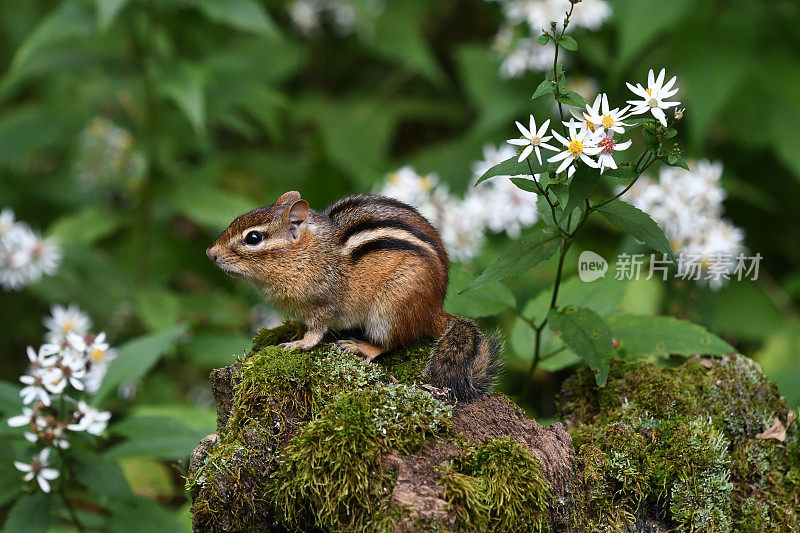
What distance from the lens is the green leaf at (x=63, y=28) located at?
15.5 feet

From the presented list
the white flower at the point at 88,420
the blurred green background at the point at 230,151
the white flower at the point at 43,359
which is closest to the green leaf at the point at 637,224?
the blurred green background at the point at 230,151

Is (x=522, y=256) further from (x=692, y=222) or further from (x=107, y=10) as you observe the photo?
(x=107, y=10)

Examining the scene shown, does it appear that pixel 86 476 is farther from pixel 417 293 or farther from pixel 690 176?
pixel 690 176

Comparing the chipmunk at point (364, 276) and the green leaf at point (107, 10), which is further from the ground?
the green leaf at point (107, 10)

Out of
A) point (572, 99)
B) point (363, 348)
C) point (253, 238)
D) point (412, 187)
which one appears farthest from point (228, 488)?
point (412, 187)

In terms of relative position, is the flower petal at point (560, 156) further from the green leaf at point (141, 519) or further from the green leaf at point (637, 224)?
the green leaf at point (141, 519)

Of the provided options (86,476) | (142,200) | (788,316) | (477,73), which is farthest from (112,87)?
(788,316)

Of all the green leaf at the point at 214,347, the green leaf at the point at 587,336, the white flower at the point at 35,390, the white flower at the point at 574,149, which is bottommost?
the white flower at the point at 35,390

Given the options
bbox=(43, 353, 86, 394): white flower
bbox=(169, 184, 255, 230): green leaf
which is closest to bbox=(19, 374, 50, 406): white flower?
bbox=(43, 353, 86, 394): white flower

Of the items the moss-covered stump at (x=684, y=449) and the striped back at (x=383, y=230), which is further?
the striped back at (x=383, y=230)

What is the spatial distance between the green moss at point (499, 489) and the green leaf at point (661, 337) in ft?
2.86

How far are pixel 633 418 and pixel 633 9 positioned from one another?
3.55 m

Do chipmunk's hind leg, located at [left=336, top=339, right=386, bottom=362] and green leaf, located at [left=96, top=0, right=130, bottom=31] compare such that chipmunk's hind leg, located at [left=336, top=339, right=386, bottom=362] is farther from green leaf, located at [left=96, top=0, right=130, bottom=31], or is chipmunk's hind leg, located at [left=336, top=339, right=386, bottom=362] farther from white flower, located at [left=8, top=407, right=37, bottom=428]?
green leaf, located at [left=96, top=0, right=130, bottom=31]

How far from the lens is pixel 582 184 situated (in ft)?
8.12
